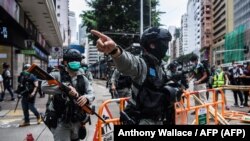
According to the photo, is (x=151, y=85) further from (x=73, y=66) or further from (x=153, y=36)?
(x=73, y=66)

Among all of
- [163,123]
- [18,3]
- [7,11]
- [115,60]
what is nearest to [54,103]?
[163,123]

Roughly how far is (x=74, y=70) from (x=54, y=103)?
465 mm

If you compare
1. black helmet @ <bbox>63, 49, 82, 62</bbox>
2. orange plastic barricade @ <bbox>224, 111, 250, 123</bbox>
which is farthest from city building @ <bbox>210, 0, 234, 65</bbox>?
black helmet @ <bbox>63, 49, 82, 62</bbox>

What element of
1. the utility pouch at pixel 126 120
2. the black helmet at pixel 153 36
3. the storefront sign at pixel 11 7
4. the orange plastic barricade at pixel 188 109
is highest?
the storefront sign at pixel 11 7

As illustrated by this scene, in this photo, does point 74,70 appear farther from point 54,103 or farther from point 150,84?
point 150,84

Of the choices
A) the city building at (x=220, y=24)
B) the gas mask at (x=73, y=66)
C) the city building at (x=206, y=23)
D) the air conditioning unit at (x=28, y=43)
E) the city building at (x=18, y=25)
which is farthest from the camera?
the city building at (x=206, y=23)

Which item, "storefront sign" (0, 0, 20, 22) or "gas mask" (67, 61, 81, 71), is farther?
"storefront sign" (0, 0, 20, 22)

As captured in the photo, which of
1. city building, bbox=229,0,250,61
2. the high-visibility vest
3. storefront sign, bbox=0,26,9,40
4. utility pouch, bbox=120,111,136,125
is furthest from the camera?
city building, bbox=229,0,250,61

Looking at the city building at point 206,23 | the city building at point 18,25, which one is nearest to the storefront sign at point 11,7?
the city building at point 18,25

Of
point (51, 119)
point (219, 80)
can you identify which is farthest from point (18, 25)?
point (51, 119)

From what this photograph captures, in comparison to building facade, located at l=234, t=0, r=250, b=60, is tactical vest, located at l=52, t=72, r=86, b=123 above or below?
below

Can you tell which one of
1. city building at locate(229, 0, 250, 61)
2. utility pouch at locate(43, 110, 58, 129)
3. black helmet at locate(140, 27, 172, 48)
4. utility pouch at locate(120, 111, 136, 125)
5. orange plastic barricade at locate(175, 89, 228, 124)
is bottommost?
orange plastic barricade at locate(175, 89, 228, 124)

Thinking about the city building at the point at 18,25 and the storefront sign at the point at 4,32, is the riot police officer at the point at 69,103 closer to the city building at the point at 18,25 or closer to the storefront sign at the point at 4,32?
the city building at the point at 18,25

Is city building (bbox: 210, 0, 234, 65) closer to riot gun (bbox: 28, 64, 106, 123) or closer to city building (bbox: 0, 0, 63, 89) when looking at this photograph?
city building (bbox: 0, 0, 63, 89)
